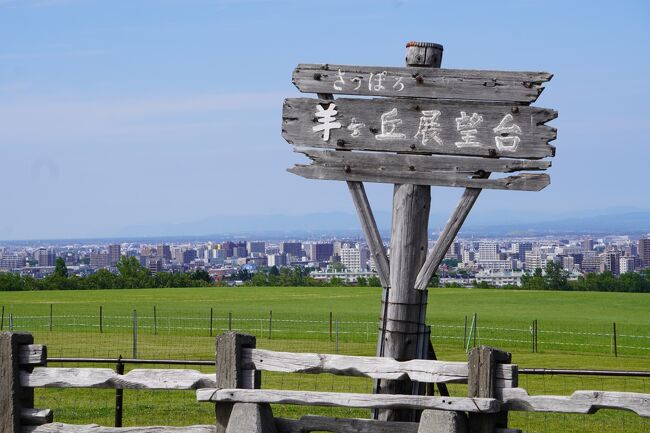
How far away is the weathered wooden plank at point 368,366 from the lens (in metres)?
11.2

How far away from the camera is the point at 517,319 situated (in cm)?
5681

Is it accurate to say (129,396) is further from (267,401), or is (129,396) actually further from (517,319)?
(517,319)

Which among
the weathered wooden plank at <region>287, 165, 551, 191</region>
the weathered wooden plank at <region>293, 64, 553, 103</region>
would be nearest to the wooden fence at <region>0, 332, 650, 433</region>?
the weathered wooden plank at <region>287, 165, 551, 191</region>

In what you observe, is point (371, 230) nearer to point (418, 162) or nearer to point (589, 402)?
point (418, 162)

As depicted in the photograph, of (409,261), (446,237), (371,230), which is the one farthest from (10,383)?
(446,237)

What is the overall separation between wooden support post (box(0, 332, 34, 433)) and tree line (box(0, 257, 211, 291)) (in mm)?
79259

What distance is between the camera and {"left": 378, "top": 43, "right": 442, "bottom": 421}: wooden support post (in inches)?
504

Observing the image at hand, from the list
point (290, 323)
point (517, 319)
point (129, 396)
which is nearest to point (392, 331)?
point (129, 396)

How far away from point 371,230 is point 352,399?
2415mm

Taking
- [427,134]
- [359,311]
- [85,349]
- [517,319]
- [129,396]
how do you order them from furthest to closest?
[359,311]
[517,319]
[85,349]
[129,396]
[427,134]

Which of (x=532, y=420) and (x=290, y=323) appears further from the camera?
(x=290, y=323)

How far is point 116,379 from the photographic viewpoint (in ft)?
40.0

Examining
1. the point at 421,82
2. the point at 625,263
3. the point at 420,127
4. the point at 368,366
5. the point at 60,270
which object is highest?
the point at 421,82

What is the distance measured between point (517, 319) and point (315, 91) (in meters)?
45.4
